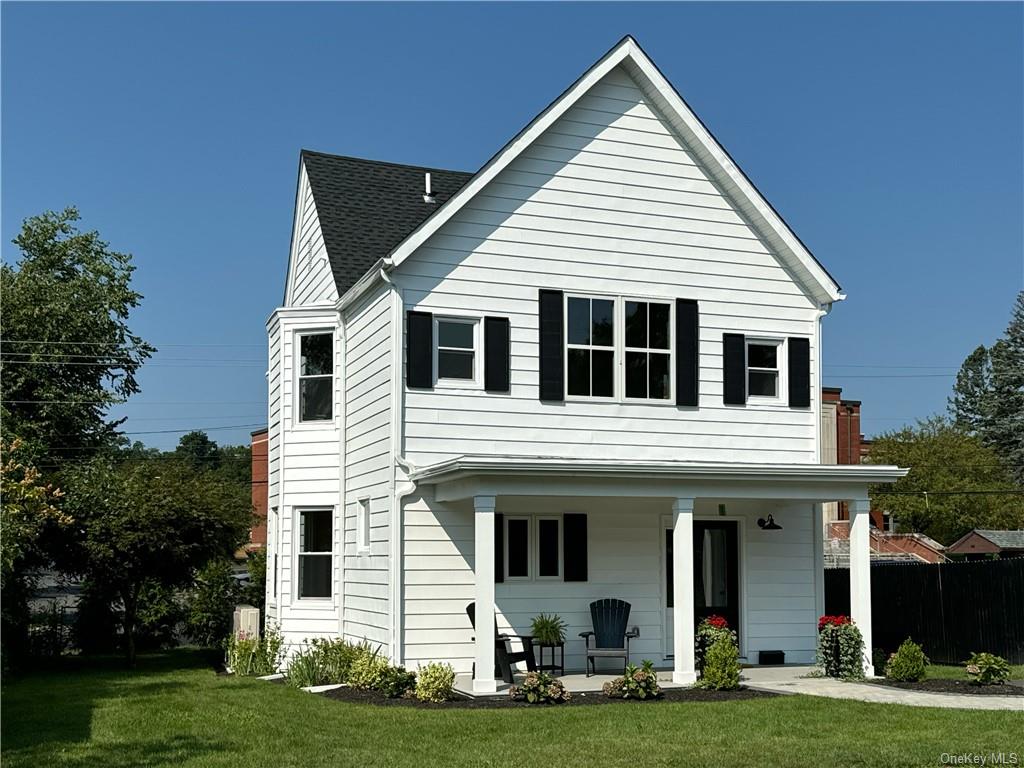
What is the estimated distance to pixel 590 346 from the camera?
1788cm

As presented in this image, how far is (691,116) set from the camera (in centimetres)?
1825

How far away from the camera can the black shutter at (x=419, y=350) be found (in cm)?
1670

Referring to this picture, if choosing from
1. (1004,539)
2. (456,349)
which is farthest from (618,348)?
(1004,539)

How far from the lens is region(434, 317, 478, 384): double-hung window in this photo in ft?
56.1

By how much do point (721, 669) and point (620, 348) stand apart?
5.21 meters

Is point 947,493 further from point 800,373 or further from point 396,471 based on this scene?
point 396,471

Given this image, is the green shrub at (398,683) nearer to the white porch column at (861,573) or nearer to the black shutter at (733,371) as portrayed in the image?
the white porch column at (861,573)

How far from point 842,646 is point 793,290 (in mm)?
5829

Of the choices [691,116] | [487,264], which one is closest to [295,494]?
[487,264]

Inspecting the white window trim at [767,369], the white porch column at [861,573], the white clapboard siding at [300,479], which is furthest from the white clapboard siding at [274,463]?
the white porch column at [861,573]

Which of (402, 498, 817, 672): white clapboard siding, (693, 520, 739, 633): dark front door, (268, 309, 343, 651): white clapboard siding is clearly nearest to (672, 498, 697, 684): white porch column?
(402, 498, 817, 672): white clapboard siding

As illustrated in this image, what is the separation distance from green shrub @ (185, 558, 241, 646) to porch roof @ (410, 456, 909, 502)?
924 centimetres

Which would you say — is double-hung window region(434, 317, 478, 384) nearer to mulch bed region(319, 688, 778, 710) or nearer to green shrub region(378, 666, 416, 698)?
green shrub region(378, 666, 416, 698)

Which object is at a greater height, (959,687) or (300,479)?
(300,479)
